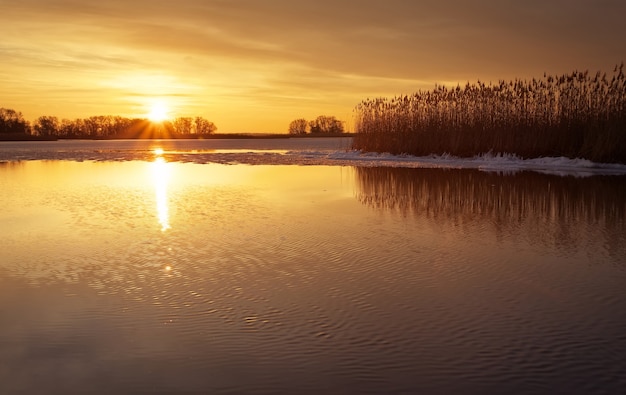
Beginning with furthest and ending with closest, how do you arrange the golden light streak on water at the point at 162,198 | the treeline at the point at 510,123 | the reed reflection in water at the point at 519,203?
the treeline at the point at 510,123 < the golden light streak on water at the point at 162,198 < the reed reflection in water at the point at 519,203

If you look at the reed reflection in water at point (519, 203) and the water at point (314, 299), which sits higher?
the reed reflection in water at point (519, 203)

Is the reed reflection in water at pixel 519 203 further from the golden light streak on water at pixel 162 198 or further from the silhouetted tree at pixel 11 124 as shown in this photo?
the silhouetted tree at pixel 11 124

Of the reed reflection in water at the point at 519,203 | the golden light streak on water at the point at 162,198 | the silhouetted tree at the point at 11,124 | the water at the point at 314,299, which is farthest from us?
the silhouetted tree at the point at 11,124

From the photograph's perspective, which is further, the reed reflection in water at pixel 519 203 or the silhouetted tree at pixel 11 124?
the silhouetted tree at pixel 11 124

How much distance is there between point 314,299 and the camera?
4461mm

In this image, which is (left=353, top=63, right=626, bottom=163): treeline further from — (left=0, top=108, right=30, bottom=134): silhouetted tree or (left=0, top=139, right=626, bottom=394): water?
(left=0, top=108, right=30, bottom=134): silhouetted tree

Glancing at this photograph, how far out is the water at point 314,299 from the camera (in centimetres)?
312

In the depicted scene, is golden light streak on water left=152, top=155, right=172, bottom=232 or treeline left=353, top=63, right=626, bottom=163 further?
treeline left=353, top=63, right=626, bottom=163

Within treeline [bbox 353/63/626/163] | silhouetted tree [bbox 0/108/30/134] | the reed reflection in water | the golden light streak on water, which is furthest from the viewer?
silhouetted tree [bbox 0/108/30/134]

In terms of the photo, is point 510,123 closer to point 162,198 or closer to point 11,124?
point 162,198

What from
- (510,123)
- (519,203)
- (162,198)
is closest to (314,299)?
(519,203)

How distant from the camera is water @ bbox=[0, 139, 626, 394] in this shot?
10.2 ft

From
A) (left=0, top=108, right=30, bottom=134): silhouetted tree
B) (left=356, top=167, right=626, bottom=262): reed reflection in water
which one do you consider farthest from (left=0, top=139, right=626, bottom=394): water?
(left=0, top=108, right=30, bottom=134): silhouetted tree

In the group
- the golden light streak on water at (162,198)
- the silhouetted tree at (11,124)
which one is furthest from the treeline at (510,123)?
the silhouetted tree at (11,124)
